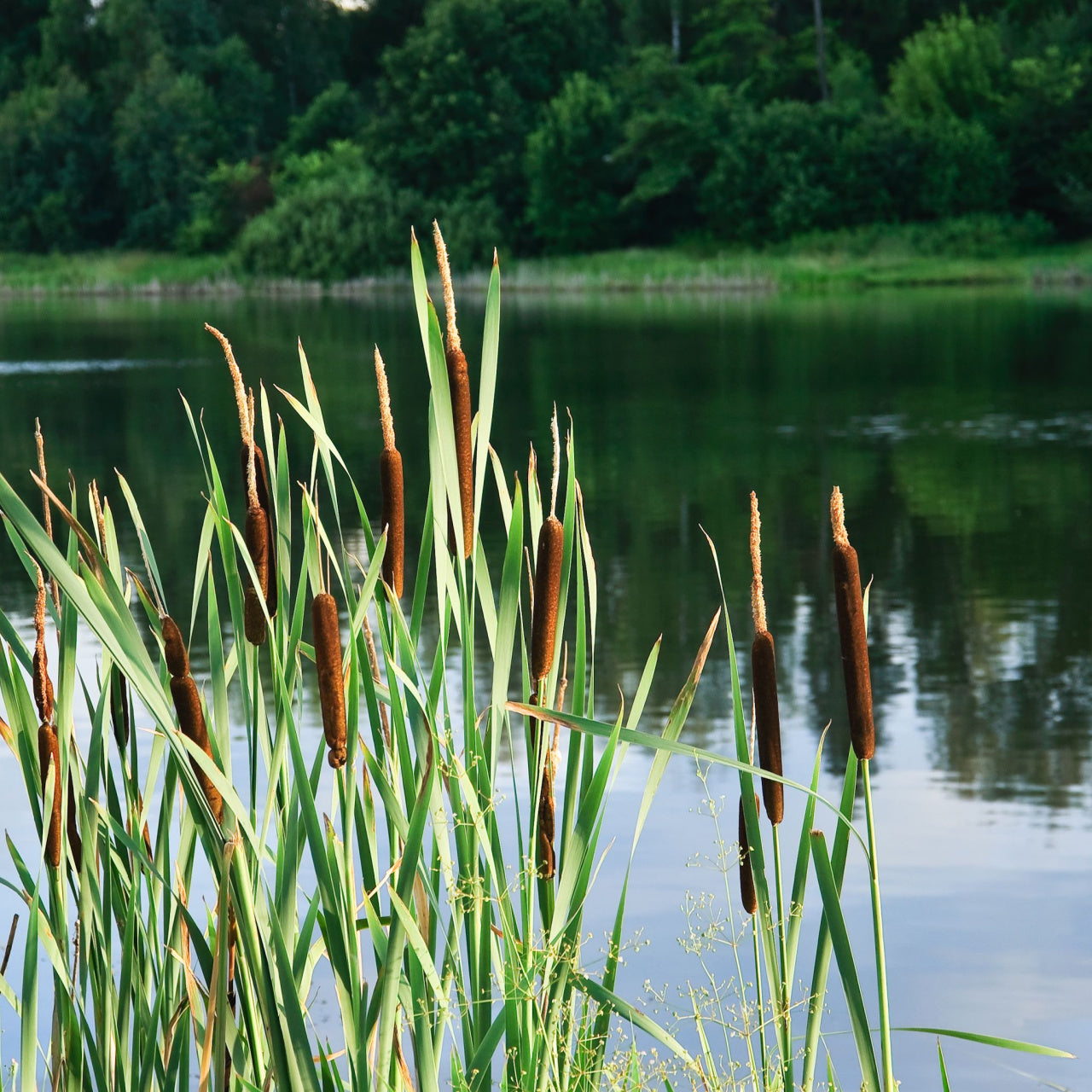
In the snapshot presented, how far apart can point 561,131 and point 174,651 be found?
136 ft

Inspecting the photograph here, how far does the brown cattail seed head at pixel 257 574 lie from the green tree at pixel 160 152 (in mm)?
47976

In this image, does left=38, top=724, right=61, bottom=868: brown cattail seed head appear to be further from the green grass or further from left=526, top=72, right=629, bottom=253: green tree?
left=526, top=72, right=629, bottom=253: green tree

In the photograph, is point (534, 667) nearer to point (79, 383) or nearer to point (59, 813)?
point (59, 813)

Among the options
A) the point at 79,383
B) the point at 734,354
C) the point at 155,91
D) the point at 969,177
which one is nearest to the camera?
the point at 79,383

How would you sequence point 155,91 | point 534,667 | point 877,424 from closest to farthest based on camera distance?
1. point 534,667
2. point 877,424
3. point 155,91

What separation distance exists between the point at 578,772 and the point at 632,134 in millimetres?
39959

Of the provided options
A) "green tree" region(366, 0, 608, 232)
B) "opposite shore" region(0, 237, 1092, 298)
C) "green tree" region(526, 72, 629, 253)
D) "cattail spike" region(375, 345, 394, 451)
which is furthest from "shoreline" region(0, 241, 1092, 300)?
"cattail spike" region(375, 345, 394, 451)

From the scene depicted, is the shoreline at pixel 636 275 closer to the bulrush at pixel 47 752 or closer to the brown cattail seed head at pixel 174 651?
the bulrush at pixel 47 752

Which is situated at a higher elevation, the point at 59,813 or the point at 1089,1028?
the point at 59,813

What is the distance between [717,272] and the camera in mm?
36281

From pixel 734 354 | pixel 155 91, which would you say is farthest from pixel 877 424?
pixel 155 91

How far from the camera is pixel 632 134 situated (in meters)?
40.1

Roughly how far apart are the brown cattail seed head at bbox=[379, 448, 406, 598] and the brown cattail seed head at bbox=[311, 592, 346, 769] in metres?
0.11

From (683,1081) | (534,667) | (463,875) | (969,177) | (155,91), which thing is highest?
(155,91)
